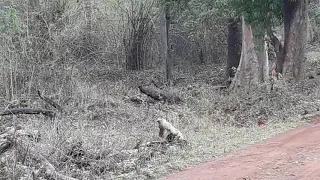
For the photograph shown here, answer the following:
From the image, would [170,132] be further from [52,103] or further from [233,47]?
[233,47]

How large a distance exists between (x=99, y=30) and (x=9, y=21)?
6.47m

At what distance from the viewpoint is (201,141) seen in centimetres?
968

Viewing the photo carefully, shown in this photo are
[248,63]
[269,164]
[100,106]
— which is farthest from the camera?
[248,63]

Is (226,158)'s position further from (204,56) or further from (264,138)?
(204,56)

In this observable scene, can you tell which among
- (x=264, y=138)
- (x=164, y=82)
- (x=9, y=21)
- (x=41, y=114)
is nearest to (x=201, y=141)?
(x=264, y=138)

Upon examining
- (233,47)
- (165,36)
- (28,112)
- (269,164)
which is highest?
(165,36)

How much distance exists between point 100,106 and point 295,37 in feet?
18.6

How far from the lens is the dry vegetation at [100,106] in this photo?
803 centimetres

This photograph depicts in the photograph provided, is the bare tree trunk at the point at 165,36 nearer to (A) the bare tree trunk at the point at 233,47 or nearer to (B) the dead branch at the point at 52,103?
(A) the bare tree trunk at the point at 233,47

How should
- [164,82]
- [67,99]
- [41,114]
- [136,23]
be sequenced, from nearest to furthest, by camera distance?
[41,114], [67,99], [164,82], [136,23]

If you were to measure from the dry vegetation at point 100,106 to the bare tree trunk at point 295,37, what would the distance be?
60 centimetres

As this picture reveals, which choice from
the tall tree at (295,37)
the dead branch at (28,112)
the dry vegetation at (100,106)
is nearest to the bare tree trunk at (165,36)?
the dry vegetation at (100,106)

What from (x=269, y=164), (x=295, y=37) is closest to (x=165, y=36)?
(x=295, y=37)

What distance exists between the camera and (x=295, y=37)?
14.2m
